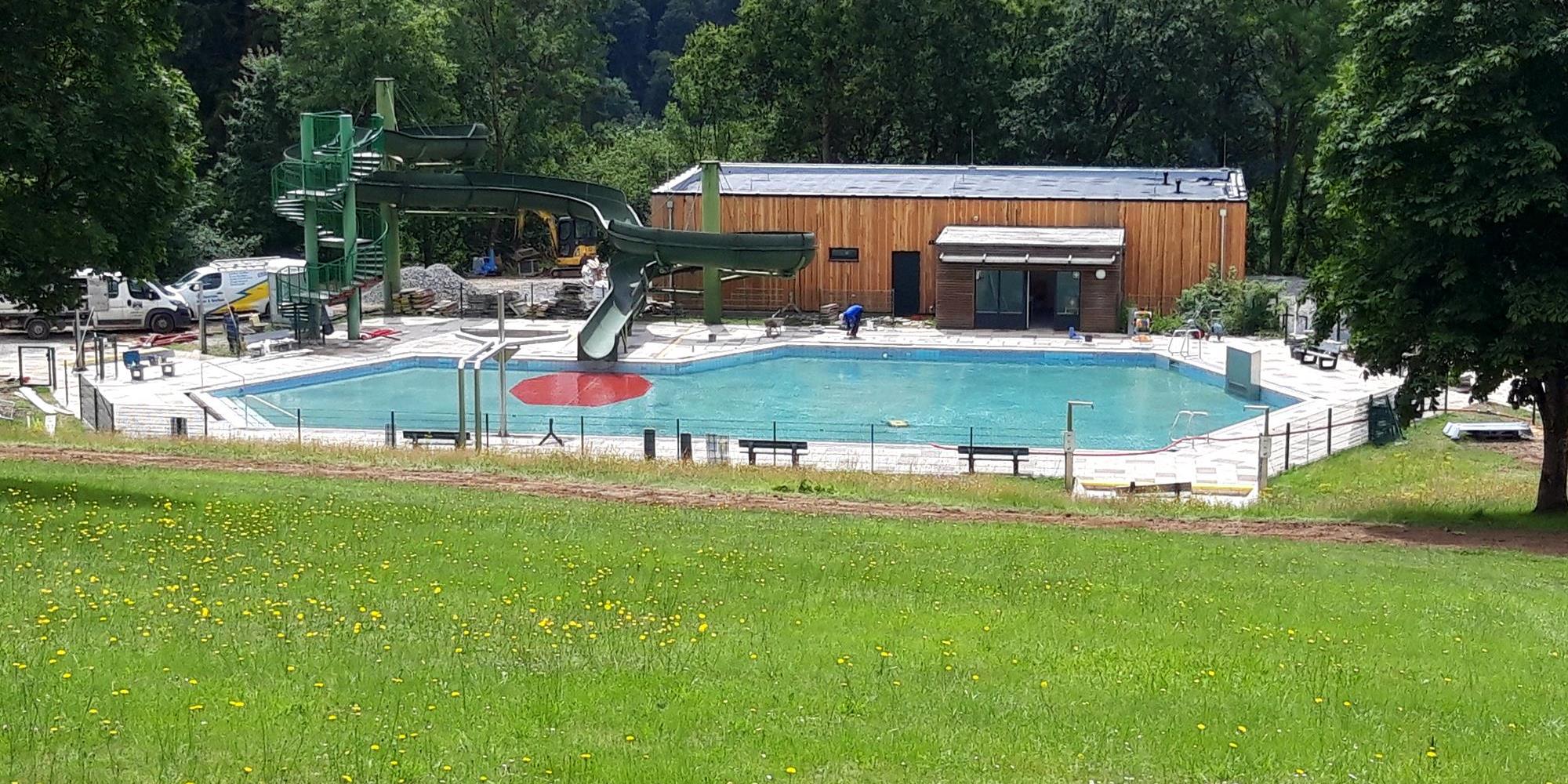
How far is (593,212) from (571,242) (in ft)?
42.7

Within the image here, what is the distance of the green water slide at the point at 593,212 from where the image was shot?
134 ft

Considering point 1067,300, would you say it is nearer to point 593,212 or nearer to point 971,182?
point 971,182

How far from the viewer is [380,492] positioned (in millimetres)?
19219

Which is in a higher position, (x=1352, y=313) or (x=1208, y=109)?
(x=1208, y=109)

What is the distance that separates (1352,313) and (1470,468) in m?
6.01

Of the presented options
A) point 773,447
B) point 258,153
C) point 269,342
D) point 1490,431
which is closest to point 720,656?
point 773,447

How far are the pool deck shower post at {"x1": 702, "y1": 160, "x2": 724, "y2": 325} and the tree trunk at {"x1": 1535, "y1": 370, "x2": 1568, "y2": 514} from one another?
25.8 meters

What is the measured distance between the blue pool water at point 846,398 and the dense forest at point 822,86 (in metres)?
12.1

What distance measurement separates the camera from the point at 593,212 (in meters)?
43.8

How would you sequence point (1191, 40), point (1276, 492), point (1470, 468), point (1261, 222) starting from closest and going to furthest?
point (1276, 492) < point (1470, 468) < point (1191, 40) < point (1261, 222)

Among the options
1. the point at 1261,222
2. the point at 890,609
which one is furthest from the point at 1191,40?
the point at 890,609

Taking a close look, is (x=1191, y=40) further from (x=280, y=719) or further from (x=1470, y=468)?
(x=280, y=719)

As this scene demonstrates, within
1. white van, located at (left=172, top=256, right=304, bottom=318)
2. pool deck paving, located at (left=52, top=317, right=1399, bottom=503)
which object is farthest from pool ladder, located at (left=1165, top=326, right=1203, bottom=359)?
white van, located at (left=172, top=256, right=304, bottom=318)

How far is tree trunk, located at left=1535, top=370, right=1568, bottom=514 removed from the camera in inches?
813
